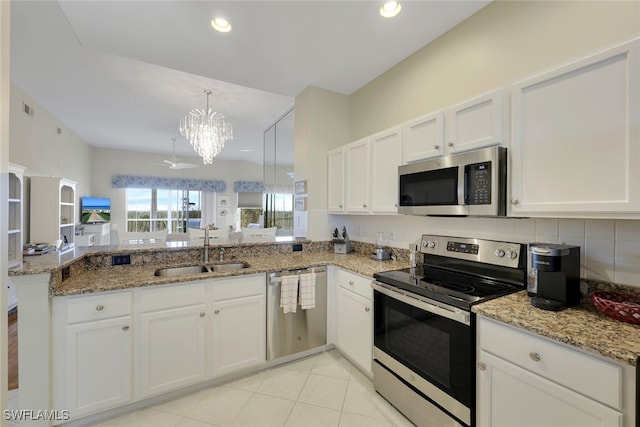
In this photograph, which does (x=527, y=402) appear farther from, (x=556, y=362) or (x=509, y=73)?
(x=509, y=73)

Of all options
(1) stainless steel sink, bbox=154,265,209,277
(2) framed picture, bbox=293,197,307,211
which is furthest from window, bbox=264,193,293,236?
(1) stainless steel sink, bbox=154,265,209,277

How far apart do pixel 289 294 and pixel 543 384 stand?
5.51 feet

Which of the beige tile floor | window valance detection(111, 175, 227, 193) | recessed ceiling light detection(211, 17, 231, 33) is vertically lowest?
the beige tile floor

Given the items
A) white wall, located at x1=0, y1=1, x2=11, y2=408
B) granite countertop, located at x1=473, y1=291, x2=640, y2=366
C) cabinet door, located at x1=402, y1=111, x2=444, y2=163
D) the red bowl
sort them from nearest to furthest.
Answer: white wall, located at x1=0, y1=1, x2=11, y2=408
granite countertop, located at x1=473, y1=291, x2=640, y2=366
the red bowl
cabinet door, located at x1=402, y1=111, x2=444, y2=163

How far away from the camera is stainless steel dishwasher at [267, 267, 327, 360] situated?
2.30 meters

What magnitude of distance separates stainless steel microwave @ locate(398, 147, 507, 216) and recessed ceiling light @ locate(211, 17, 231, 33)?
1721 millimetres

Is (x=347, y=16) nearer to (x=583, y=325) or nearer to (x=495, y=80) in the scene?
(x=495, y=80)

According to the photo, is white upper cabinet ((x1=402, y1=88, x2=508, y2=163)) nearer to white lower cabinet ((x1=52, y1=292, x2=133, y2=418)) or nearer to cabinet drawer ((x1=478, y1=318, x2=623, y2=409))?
cabinet drawer ((x1=478, y1=318, x2=623, y2=409))

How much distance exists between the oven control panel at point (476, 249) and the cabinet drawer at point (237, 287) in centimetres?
137

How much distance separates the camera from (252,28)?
2111mm

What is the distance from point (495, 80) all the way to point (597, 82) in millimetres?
750

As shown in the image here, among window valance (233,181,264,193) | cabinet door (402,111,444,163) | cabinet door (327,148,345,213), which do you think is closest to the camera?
cabinet door (402,111,444,163)

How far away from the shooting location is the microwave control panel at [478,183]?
1.59 m

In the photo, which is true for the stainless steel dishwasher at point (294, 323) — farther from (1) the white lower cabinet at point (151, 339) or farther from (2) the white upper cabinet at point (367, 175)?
(2) the white upper cabinet at point (367, 175)
